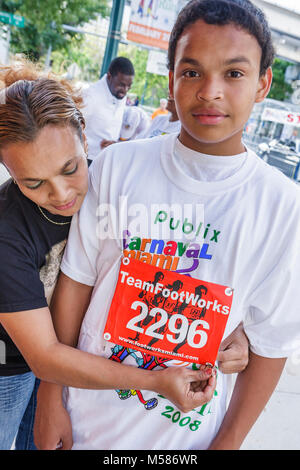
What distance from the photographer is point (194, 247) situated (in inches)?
36.0

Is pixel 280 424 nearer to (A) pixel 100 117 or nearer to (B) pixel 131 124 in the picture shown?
(A) pixel 100 117

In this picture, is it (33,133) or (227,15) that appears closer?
(227,15)

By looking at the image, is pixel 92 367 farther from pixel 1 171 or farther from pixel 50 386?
pixel 1 171

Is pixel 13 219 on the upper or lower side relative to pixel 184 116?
lower

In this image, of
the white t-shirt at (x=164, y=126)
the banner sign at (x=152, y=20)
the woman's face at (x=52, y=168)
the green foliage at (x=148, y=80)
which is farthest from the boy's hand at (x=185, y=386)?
the green foliage at (x=148, y=80)

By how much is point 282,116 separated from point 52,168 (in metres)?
6.23

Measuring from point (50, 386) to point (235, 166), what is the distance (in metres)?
0.77

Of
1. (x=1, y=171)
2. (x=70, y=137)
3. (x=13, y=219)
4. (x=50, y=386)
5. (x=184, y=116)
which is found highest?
(x=184, y=116)

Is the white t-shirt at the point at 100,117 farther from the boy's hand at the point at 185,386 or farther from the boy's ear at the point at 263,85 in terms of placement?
the boy's hand at the point at 185,386

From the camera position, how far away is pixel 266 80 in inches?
36.8

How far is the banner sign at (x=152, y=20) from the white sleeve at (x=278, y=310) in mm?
3793

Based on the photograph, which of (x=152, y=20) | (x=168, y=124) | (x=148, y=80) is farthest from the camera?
(x=148, y=80)

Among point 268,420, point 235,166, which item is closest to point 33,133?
point 235,166

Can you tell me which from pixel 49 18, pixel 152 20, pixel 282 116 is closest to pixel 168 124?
pixel 152 20
